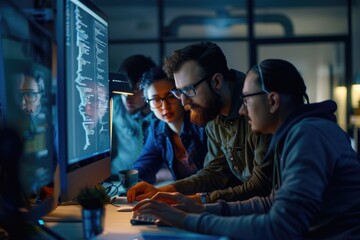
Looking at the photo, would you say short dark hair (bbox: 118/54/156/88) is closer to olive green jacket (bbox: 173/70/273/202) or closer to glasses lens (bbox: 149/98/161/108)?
glasses lens (bbox: 149/98/161/108)

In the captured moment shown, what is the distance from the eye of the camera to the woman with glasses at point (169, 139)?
257 centimetres

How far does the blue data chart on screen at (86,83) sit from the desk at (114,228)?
0.73 feet

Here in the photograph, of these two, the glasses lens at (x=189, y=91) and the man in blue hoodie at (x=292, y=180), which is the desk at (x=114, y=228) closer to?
the man in blue hoodie at (x=292, y=180)

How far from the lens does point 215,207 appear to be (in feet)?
5.04

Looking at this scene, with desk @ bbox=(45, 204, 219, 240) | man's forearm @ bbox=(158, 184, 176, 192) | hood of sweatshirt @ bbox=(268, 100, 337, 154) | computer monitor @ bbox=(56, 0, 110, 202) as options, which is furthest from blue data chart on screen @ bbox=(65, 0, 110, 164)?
hood of sweatshirt @ bbox=(268, 100, 337, 154)

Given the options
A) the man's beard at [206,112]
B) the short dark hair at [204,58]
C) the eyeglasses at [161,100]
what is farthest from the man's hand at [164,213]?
the eyeglasses at [161,100]

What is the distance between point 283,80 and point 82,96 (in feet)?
2.03

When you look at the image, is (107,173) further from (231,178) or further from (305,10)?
(305,10)

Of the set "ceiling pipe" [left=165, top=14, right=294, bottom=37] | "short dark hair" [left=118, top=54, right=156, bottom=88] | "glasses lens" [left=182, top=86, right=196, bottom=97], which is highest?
"ceiling pipe" [left=165, top=14, right=294, bottom=37]

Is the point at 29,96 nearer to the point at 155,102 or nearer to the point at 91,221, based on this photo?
the point at 91,221

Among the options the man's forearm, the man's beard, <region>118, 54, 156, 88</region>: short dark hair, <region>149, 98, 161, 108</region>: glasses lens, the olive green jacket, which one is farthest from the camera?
<region>118, 54, 156, 88</region>: short dark hair

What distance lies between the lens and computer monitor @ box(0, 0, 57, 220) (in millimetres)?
1221

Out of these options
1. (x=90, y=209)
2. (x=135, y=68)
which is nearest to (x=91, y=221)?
(x=90, y=209)

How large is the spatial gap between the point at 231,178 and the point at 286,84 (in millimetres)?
842
